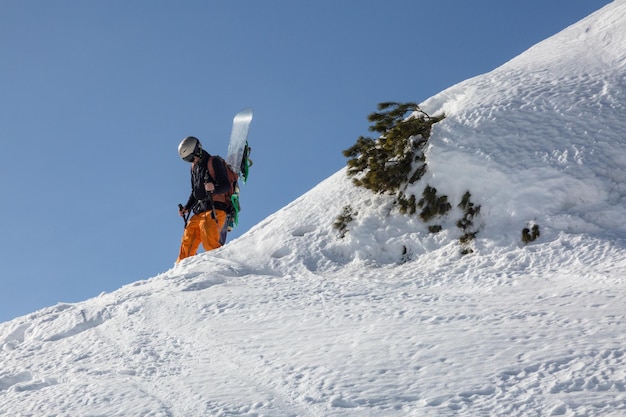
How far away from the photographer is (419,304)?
6316 millimetres

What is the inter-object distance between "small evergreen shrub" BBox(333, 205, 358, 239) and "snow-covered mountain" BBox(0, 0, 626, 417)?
85 millimetres

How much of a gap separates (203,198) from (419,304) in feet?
16.1

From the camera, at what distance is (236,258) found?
8875 millimetres

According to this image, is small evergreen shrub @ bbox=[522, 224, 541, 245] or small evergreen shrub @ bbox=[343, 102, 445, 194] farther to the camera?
small evergreen shrub @ bbox=[343, 102, 445, 194]

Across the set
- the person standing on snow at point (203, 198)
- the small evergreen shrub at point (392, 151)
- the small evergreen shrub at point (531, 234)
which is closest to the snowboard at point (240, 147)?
the person standing on snow at point (203, 198)

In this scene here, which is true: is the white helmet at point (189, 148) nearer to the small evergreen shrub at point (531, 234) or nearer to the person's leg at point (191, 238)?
the person's leg at point (191, 238)

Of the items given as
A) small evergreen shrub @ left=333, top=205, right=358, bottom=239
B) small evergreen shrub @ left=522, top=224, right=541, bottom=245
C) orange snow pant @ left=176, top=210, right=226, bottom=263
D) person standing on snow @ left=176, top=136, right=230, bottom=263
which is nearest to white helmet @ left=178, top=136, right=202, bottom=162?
person standing on snow @ left=176, top=136, right=230, bottom=263

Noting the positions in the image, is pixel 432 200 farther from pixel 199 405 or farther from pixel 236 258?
pixel 199 405

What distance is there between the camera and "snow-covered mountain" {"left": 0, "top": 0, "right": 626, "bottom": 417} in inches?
180

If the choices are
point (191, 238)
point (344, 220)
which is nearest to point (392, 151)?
point (344, 220)

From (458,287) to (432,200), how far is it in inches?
72.2

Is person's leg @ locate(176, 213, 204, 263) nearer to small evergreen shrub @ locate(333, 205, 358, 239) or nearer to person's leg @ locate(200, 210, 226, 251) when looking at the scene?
person's leg @ locate(200, 210, 226, 251)

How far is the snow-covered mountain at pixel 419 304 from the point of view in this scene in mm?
4566

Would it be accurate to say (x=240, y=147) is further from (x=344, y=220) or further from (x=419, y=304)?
(x=419, y=304)
